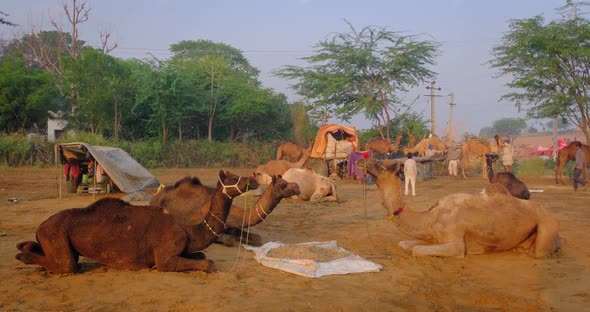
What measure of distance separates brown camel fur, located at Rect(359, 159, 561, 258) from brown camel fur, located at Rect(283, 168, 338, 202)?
7626 mm

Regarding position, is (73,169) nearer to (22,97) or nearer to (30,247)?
(30,247)

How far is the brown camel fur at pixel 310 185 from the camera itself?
16.3 m

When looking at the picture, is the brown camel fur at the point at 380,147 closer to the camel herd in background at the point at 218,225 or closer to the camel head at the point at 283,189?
the camel herd in background at the point at 218,225

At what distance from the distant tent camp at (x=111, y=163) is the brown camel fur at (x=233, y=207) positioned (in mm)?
7726

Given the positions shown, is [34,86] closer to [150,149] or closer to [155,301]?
[150,149]

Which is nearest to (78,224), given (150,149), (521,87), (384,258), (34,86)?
(384,258)

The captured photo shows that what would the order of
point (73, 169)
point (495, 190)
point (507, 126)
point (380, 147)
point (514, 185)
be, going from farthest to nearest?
point (507, 126) < point (380, 147) < point (73, 169) < point (514, 185) < point (495, 190)

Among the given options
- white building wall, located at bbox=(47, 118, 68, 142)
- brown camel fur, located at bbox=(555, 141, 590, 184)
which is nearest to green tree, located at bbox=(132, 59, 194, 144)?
white building wall, located at bbox=(47, 118, 68, 142)

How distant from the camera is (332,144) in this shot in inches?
1014

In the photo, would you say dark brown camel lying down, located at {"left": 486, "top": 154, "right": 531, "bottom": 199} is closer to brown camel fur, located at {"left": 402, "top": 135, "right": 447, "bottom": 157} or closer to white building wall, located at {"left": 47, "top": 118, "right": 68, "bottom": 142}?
brown camel fur, located at {"left": 402, "top": 135, "right": 447, "bottom": 157}

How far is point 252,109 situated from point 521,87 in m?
17.7

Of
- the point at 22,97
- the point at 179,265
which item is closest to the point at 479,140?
the point at 179,265

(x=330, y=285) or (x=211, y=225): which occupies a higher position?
(x=211, y=225)

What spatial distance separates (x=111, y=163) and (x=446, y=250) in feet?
40.4
